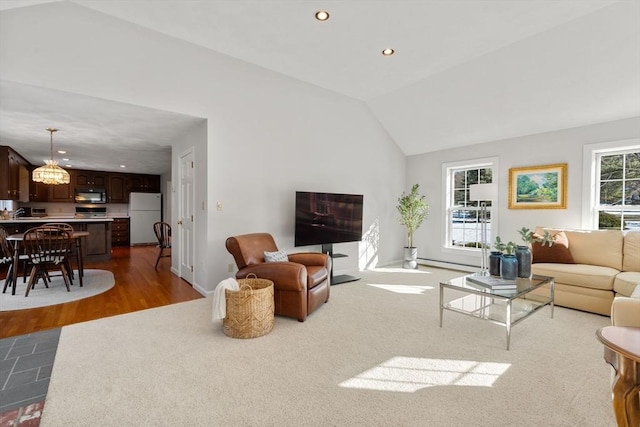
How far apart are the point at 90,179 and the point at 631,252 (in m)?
11.4

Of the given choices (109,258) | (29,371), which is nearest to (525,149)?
(29,371)

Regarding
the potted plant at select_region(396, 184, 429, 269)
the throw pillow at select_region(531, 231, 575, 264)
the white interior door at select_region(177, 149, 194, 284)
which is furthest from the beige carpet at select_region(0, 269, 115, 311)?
the throw pillow at select_region(531, 231, 575, 264)

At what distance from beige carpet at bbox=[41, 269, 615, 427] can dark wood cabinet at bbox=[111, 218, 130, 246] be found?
6711mm

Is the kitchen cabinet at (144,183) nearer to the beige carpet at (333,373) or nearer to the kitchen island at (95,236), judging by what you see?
the kitchen island at (95,236)

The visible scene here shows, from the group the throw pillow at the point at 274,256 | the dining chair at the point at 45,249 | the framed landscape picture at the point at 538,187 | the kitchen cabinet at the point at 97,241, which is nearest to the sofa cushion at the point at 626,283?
the framed landscape picture at the point at 538,187

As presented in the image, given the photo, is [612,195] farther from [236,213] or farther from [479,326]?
[236,213]

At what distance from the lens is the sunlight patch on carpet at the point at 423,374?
2.03 m

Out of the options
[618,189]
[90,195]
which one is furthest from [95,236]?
[618,189]

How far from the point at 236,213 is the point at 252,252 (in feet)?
2.70

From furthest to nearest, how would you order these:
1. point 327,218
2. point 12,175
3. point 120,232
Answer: point 120,232 → point 12,175 → point 327,218

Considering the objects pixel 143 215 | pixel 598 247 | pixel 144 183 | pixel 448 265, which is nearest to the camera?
pixel 598 247

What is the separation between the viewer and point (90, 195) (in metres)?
8.58

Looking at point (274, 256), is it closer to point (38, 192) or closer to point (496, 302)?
point (496, 302)

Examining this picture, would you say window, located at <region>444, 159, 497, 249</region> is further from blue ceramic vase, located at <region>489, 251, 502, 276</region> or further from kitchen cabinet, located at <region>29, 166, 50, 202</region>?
kitchen cabinet, located at <region>29, 166, 50, 202</region>
